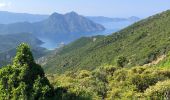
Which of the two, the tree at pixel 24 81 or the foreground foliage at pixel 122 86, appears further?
the foreground foliage at pixel 122 86

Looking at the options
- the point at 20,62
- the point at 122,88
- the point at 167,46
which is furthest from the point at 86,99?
the point at 167,46

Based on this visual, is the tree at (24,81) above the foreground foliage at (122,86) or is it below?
above

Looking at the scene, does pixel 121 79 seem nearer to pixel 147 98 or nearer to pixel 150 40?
pixel 147 98

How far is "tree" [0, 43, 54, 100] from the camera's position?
28.8 m

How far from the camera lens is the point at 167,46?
405ft

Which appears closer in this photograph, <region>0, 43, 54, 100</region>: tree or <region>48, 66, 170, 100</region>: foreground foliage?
<region>0, 43, 54, 100</region>: tree

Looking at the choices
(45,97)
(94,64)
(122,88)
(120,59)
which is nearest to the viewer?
(45,97)

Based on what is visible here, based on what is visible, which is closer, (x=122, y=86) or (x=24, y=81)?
(x=24, y=81)

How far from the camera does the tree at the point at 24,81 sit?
28.8 m

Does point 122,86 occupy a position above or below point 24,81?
below

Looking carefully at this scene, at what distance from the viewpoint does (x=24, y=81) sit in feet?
96.7

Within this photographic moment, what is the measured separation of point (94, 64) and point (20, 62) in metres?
137

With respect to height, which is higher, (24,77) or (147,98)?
(24,77)

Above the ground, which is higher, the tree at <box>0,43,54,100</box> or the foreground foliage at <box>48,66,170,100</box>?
the tree at <box>0,43,54,100</box>
